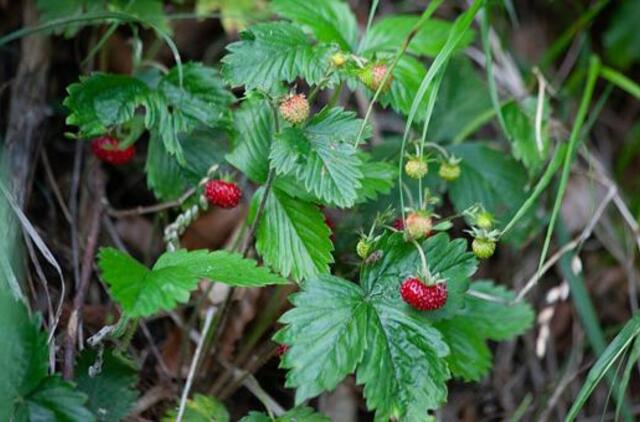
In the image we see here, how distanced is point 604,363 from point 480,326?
365 mm

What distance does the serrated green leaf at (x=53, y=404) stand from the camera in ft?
4.33

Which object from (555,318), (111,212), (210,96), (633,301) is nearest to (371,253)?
(210,96)

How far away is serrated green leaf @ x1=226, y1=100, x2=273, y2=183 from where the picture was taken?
162cm

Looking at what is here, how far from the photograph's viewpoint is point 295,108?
1.45 meters

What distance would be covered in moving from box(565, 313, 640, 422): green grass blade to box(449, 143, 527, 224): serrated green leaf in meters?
0.49

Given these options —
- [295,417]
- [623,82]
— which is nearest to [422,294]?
[295,417]

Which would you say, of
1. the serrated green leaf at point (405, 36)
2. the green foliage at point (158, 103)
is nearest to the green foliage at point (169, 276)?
the green foliage at point (158, 103)

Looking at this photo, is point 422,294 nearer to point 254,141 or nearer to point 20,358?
point 254,141

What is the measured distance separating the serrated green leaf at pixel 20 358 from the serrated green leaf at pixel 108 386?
206 millimetres

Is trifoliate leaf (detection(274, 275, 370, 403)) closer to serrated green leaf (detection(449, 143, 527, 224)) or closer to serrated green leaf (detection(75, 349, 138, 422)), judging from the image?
serrated green leaf (detection(75, 349, 138, 422))

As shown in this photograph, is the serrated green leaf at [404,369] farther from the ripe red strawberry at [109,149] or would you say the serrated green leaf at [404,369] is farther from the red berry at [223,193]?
the ripe red strawberry at [109,149]

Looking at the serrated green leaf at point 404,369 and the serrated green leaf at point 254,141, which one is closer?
the serrated green leaf at point 404,369

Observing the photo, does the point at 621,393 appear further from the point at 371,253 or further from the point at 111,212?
the point at 111,212

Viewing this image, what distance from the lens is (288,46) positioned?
5.19 feet
